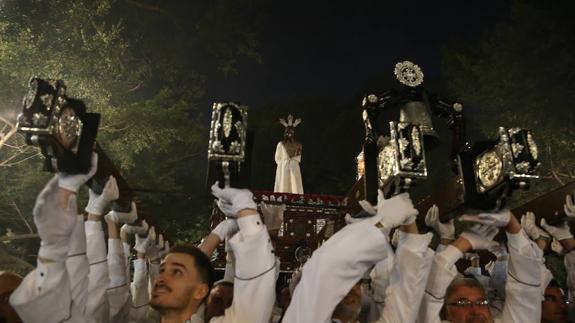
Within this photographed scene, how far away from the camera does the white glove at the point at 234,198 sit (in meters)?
3.00

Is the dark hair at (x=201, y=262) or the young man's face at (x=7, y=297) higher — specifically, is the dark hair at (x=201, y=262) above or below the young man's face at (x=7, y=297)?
above

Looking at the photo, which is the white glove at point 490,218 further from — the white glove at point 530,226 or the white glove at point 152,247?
the white glove at point 152,247

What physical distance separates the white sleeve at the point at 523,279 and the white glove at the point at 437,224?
0.45 meters

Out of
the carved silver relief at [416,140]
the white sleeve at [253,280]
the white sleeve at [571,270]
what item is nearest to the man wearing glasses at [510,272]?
the carved silver relief at [416,140]

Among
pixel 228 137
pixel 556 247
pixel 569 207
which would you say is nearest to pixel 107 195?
pixel 228 137

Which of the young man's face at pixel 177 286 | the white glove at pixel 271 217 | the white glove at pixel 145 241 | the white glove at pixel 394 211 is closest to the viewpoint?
the white glove at pixel 394 211

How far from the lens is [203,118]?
14.2 m

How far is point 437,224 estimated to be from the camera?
141 inches

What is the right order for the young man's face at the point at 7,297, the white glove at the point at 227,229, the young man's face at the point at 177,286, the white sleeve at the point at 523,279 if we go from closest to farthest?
the young man's face at the point at 177,286, the young man's face at the point at 7,297, the white sleeve at the point at 523,279, the white glove at the point at 227,229

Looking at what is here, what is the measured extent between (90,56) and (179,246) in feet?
27.8

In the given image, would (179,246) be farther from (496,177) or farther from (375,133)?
(496,177)

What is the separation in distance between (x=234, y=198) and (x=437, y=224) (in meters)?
1.66

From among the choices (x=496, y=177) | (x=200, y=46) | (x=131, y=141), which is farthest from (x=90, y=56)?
(x=496, y=177)

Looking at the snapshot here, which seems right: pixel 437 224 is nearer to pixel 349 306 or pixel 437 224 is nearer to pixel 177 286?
pixel 349 306
